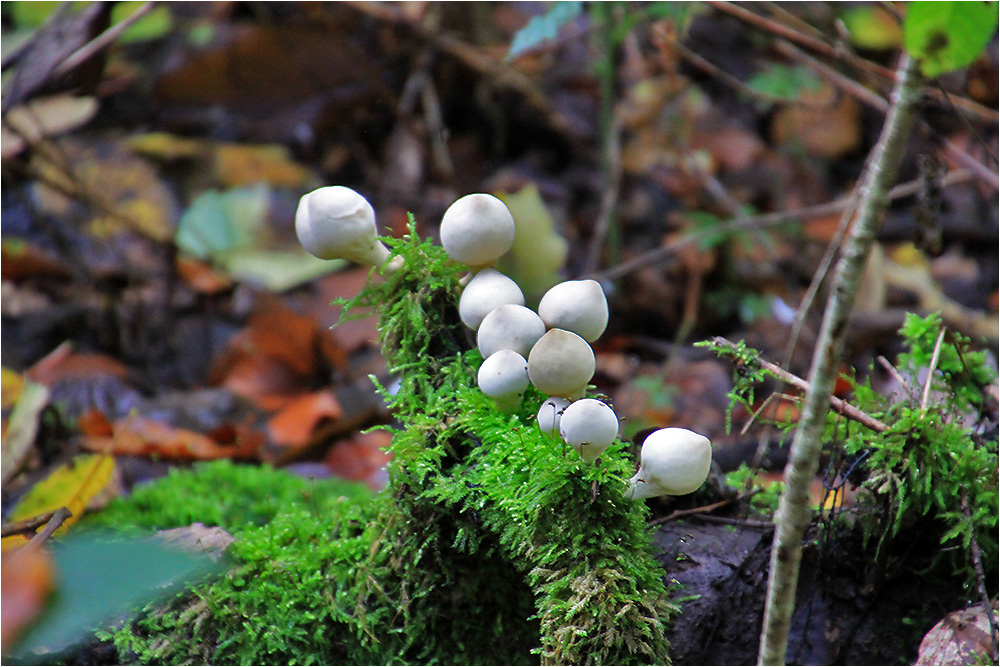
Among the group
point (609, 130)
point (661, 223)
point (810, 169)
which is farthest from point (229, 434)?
point (810, 169)

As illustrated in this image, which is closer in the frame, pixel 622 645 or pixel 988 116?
pixel 622 645

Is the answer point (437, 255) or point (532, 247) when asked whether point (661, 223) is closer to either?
point (532, 247)


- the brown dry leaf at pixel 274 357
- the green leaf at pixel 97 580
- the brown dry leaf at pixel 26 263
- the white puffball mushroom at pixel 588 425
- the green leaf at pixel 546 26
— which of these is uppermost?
the green leaf at pixel 97 580

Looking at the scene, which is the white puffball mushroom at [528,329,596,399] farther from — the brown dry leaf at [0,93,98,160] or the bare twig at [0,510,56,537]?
the brown dry leaf at [0,93,98,160]

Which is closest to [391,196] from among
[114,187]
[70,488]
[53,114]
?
[114,187]

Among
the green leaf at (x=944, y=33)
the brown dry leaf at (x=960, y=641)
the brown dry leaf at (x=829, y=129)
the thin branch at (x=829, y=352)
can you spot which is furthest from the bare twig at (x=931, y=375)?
the brown dry leaf at (x=829, y=129)

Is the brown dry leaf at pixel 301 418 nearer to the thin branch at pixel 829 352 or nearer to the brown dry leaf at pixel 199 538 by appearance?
the brown dry leaf at pixel 199 538
